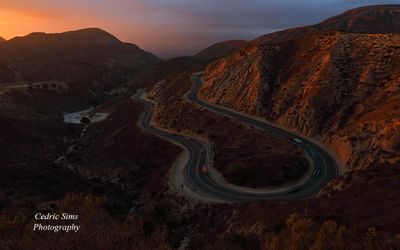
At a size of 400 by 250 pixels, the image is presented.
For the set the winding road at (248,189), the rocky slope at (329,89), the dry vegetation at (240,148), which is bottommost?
the winding road at (248,189)

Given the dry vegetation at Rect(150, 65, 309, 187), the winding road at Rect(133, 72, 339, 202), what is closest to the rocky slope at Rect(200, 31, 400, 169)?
the winding road at Rect(133, 72, 339, 202)

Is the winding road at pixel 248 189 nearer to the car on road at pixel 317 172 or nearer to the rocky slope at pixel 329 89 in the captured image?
the car on road at pixel 317 172

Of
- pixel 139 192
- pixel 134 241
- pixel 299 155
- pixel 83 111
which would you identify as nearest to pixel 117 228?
pixel 134 241

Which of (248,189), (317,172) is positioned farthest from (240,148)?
(317,172)

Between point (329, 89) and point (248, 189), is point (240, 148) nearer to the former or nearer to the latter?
point (248, 189)

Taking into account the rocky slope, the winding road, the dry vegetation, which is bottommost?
the winding road

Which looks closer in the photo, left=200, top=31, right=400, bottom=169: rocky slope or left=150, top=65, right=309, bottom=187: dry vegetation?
left=150, top=65, right=309, bottom=187: dry vegetation

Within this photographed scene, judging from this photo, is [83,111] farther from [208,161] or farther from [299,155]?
[299,155]

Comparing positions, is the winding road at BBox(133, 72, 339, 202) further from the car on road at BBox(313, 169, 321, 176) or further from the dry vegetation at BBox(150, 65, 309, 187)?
the dry vegetation at BBox(150, 65, 309, 187)

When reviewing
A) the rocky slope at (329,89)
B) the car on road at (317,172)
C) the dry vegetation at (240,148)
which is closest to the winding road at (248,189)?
the car on road at (317,172)
